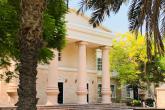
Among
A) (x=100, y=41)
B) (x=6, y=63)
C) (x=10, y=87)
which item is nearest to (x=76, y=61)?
(x=100, y=41)

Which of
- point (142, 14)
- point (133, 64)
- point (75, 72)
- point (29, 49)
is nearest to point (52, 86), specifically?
point (75, 72)

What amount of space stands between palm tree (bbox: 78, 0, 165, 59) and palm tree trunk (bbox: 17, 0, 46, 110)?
3.53 m

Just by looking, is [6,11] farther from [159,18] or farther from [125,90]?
[125,90]

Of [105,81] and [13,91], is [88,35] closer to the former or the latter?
[105,81]

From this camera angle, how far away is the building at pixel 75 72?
3191 cm

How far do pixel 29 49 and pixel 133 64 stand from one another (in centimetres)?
3511

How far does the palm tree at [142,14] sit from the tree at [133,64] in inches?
1133

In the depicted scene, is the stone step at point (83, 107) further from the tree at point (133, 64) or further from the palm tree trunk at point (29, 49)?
the palm tree trunk at point (29, 49)

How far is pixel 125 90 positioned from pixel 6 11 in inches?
1479

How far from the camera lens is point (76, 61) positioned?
39.2 metres

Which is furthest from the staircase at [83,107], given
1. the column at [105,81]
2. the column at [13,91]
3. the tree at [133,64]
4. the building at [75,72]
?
the tree at [133,64]

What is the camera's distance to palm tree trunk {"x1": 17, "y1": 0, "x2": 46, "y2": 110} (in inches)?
381

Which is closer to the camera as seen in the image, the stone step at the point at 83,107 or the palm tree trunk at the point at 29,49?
the palm tree trunk at the point at 29,49

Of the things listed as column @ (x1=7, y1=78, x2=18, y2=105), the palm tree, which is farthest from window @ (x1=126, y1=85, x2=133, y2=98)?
the palm tree
